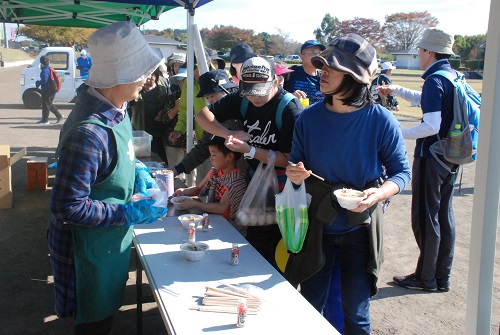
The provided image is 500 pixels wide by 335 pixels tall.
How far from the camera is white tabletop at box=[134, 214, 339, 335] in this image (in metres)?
1.68

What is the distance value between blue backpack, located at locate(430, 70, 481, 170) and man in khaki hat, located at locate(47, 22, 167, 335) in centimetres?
236

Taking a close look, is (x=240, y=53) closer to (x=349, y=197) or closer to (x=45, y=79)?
(x=349, y=197)

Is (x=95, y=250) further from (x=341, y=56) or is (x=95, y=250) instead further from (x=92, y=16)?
(x=92, y=16)

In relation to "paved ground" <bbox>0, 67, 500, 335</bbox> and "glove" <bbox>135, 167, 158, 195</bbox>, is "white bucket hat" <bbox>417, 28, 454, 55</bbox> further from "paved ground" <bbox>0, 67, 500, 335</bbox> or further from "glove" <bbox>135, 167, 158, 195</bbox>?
"glove" <bbox>135, 167, 158, 195</bbox>

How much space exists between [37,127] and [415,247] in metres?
10.1

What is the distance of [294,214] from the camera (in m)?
2.18

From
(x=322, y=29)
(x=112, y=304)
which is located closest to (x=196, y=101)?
(x=112, y=304)

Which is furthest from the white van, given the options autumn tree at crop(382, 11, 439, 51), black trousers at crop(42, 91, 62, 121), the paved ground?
autumn tree at crop(382, 11, 439, 51)

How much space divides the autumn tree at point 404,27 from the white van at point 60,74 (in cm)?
5763

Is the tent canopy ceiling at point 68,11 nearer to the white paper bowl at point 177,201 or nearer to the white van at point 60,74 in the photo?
the white paper bowl at point 177,201

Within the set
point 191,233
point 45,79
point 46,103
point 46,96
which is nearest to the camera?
point 191,233

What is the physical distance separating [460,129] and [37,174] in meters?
5.48

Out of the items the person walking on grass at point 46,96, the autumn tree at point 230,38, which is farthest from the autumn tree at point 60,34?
the person walking on grass at point 46,96

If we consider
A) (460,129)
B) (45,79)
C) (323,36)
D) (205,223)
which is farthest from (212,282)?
(323,36)
